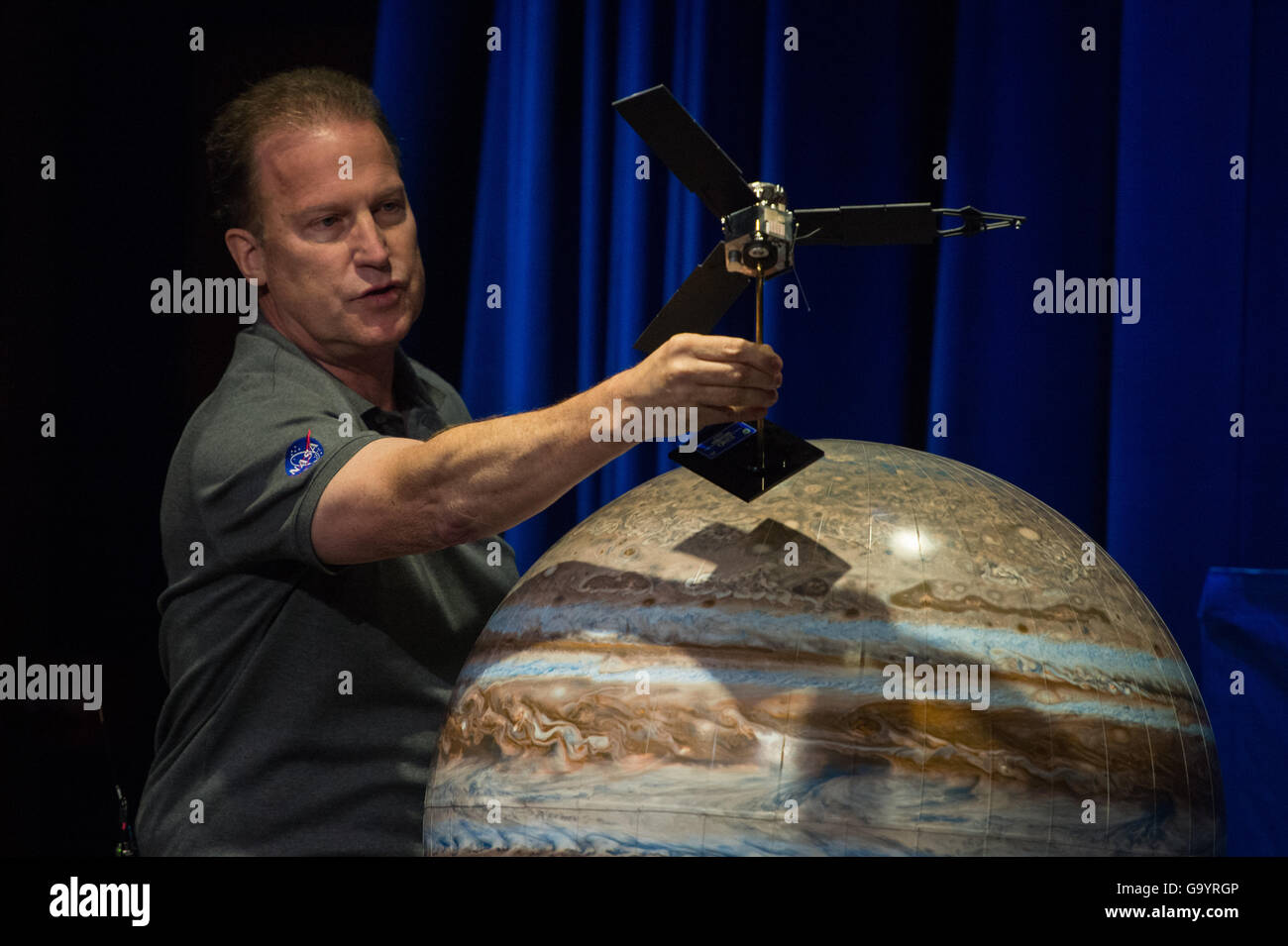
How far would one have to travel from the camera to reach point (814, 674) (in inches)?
47.9

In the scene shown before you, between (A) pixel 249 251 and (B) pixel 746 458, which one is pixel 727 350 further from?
(A) pixel 249 251

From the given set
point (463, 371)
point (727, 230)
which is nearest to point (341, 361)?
point (463, 371)

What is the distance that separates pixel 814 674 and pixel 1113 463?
130cm

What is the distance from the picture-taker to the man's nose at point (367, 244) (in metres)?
1.98

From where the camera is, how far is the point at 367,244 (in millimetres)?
1979

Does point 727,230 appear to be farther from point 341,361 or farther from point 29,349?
point 29,349

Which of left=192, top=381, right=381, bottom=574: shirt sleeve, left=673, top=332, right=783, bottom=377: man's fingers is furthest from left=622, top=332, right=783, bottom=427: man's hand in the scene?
left=192, top=381, right=381, bottom=574: shirt sleeve

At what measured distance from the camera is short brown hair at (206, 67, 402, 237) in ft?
6.59

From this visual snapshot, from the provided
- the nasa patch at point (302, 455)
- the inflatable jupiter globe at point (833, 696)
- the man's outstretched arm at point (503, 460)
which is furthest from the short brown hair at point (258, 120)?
the inflatable jupiter globe at point (833, 696)

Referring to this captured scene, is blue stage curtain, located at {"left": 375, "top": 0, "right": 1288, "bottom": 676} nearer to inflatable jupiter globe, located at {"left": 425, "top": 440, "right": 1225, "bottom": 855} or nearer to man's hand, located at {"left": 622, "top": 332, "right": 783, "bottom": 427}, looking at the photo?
inflatable jupiter globe, located at {"left": 425, "top": 440, "right": 1225, "bottom": 855}

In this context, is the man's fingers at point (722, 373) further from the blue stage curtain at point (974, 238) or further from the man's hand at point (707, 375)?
the blue stage curtain at point (974, 238)

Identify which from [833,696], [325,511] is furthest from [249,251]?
[833,696]

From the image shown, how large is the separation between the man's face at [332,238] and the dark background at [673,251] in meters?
0.70

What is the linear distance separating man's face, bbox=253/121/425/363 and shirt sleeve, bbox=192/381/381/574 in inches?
8.2
